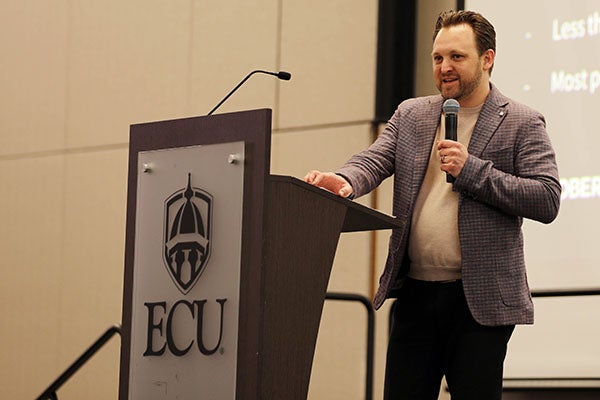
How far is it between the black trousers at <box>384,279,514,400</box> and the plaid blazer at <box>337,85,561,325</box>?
51mm

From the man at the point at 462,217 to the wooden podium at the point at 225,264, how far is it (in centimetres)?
20

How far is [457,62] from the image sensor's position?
9.37ft

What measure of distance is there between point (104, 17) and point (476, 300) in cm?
474

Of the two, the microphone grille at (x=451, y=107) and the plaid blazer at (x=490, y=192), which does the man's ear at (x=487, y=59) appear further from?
the microphone grille at (x=451, y=107)

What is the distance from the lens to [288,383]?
2510 millimetres

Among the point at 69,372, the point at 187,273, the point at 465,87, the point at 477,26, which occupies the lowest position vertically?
the point at 69,372

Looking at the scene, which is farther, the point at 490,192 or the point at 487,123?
the point at 487,123

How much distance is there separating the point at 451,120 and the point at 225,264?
682 millimetres

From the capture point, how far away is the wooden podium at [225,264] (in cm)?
246

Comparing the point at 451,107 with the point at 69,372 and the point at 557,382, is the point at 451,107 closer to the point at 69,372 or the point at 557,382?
the point at 557,382

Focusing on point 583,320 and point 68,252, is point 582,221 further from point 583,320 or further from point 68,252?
point 68,252

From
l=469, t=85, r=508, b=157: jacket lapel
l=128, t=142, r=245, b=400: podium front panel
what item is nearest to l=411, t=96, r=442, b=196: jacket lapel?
l=469, t=85, r=508, b=157: jacket lapel

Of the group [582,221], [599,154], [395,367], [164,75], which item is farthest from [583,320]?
[164,75]

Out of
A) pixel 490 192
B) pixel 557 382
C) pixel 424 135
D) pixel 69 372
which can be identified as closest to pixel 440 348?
pixel 490 192
